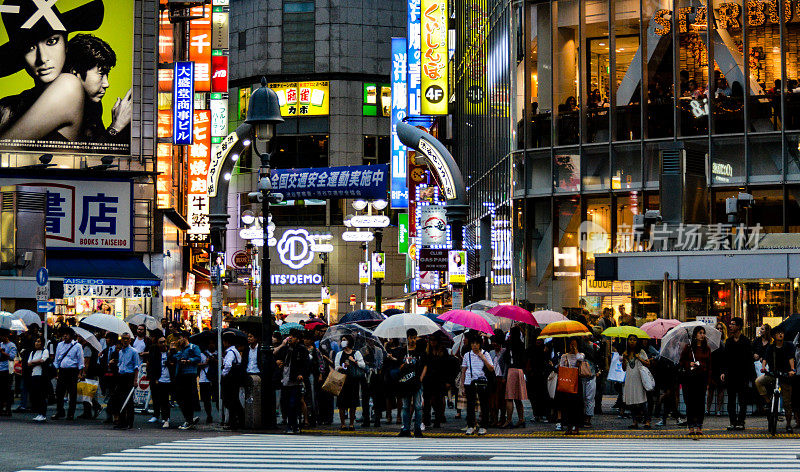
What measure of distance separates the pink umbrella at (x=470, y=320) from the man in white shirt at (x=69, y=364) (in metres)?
7.52

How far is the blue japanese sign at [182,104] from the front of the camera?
51.9 metres

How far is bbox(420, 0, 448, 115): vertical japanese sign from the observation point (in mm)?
47594

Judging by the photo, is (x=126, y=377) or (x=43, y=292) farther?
(x=43, y=292)

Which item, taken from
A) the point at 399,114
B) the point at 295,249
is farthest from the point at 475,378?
the point at 295,249

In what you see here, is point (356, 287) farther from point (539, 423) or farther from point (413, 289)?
point (539, 423)

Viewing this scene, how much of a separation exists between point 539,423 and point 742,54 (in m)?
18.7

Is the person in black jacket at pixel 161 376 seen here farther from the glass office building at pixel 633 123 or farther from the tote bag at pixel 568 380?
the glass office building at pixel 633 123

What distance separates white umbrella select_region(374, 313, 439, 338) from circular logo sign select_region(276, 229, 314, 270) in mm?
63114

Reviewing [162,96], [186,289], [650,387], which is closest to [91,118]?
[162,96]

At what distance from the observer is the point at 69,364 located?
2425 cm

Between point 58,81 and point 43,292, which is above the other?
point 58,81

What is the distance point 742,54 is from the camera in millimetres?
38125

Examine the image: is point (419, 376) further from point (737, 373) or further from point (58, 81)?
point (58, 81)

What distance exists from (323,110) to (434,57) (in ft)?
130
